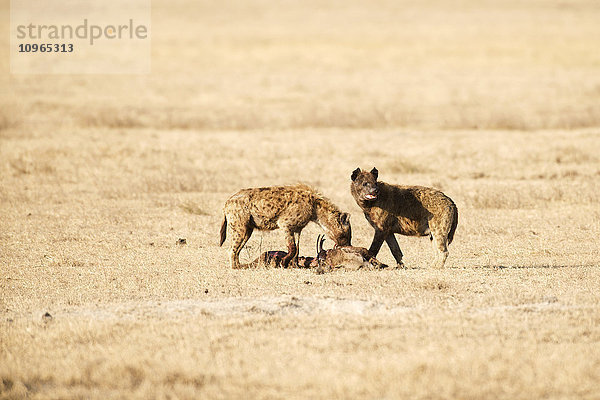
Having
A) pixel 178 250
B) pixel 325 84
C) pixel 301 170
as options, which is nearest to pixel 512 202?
pixel 301 170

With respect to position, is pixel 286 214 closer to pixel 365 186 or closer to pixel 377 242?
pixel 365 186

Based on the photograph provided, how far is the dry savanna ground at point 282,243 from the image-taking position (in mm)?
7445

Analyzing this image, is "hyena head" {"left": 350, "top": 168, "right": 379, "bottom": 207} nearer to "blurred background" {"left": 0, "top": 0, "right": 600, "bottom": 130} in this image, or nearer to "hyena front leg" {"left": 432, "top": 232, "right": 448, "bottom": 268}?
"hyena front leg" {"left": 432, "top": 232, "right": 448, "bottom": 268}

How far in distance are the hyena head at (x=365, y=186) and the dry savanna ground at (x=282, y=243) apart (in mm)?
994

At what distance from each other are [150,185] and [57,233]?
4.23 meters

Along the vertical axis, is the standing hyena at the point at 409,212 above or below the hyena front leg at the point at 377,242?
above

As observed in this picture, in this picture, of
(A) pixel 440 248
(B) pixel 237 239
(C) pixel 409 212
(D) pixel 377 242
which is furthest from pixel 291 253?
(A) pixel 440 248

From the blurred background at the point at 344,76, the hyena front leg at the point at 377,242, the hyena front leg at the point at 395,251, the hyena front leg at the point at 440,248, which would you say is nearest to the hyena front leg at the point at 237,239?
the hyena front leg at the point at 377,242

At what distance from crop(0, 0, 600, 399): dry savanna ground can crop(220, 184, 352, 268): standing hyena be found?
0.61 m

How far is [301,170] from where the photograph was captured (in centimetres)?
2031

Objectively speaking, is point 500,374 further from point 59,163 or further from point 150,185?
point 59,163

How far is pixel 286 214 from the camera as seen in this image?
1141 centimetres

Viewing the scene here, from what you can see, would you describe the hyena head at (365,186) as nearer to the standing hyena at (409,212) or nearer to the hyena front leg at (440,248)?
the standing hyena at (409,212)

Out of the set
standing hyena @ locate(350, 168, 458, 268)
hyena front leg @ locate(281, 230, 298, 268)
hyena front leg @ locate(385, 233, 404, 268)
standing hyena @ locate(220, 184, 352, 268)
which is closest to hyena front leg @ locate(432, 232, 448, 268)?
standing hyena @ locate(350, 168, 458, 268)
